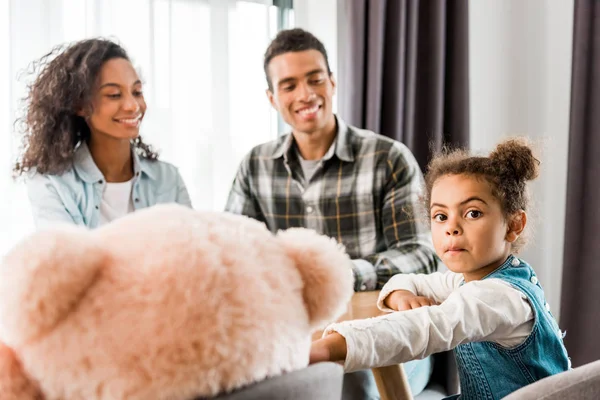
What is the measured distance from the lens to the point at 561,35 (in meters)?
2.72

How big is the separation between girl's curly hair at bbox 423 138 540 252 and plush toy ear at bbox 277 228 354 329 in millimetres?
585

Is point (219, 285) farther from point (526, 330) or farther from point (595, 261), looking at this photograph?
point (595, 261)

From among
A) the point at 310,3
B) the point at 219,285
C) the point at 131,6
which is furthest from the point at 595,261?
the point at 219,285

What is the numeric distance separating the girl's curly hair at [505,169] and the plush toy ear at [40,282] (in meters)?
0.79

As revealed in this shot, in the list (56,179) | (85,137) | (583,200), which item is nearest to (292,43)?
(85,137)

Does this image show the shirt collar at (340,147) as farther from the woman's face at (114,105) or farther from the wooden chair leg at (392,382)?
the wooden chair leg at (392,382)

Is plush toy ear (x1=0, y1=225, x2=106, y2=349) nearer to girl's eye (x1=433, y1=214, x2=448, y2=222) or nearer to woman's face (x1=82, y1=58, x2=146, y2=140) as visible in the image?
girl's eye (x1=433, y1=214, x2=448, y2=222)

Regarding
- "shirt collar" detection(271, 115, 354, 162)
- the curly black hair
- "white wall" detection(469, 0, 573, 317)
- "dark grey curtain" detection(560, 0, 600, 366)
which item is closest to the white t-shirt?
"shirt collar" detection(271, 115, 354, 162)

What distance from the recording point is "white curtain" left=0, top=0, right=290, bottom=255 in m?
2.12

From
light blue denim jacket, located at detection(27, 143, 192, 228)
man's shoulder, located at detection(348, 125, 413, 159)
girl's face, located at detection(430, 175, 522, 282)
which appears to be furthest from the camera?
man's shoulder, located at detection(348, 125, 413, 159)

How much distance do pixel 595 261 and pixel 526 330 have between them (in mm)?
1732

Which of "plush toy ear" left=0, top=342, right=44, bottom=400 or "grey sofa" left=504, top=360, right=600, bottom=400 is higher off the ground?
"plush toy ear" left=0, top=342, right=44, bottom=400

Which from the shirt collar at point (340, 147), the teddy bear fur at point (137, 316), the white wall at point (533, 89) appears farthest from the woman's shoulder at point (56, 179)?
the white wall at point (533, 89)

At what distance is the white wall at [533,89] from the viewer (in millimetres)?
2744
